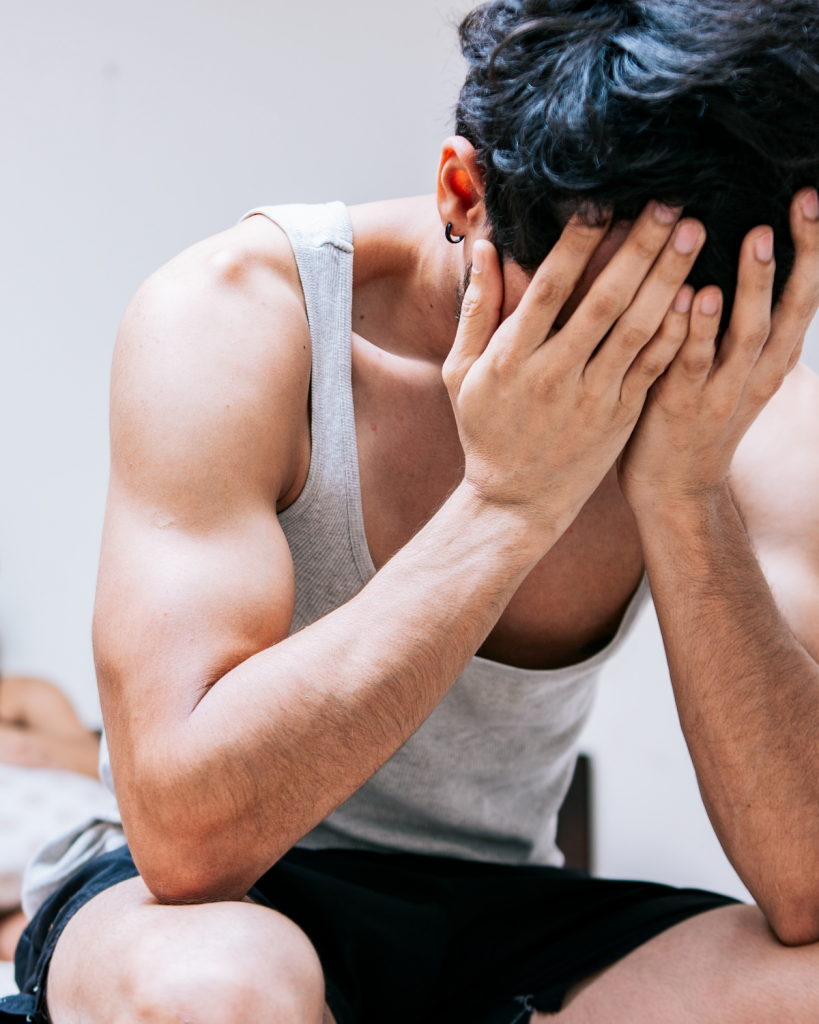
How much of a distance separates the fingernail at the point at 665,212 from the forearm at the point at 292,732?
303 millimetres

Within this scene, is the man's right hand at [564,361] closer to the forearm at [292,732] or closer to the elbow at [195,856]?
the forearm at [292,732]

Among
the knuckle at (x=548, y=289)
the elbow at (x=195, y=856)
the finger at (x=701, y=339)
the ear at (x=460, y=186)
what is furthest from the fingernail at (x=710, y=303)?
the elbow at (x=195, y=856)

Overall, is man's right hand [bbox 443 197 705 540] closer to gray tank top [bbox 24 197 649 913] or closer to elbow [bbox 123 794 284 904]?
gray tank top [bbox 24 197 649 913]

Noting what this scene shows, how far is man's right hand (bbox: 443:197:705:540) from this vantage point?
0.67 metres

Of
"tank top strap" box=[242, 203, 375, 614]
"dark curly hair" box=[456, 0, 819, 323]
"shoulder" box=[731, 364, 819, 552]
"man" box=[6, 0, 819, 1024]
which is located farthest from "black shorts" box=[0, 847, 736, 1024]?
"dark curly hair" box=[456, 0, 819, 323]

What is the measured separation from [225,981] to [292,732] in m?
0.16

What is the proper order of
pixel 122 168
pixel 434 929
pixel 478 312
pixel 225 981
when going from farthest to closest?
pixel 122 168 < pixel 434 929 < pixel 478 312 < pixel 225 981

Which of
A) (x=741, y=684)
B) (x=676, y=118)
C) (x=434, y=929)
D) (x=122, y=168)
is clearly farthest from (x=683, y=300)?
(x=122, y=168)

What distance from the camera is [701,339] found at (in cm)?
70

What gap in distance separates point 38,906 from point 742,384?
0.87m

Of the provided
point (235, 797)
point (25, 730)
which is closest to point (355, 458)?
Answer: point (235, 797)

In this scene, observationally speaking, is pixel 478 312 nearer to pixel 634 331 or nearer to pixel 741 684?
pixel 634 331

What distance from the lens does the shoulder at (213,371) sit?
697 millimetres

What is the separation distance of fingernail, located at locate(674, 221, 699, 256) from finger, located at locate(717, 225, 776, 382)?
4 cm
